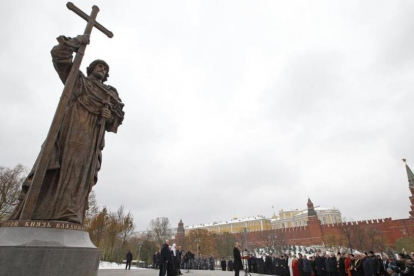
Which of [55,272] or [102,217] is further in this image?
[102,217]

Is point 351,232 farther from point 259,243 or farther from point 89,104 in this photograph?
point 89,104

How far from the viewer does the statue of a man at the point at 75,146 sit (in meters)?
3.51

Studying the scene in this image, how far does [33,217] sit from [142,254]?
48.0 metres

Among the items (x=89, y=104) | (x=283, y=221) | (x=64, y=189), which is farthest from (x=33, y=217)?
(x=283, y=221)

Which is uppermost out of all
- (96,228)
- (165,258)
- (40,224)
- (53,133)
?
(96,228)

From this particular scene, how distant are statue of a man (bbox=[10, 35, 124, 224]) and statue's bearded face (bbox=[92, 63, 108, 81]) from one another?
5 centimetres

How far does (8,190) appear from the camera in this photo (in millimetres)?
29906

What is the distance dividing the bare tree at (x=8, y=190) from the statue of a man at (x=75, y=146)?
31.4 meters

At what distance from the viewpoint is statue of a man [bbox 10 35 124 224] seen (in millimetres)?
3512

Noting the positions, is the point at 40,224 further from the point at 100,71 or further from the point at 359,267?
the point at 359,267

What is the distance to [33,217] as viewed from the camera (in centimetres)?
331

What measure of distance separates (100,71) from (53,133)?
1.98 m

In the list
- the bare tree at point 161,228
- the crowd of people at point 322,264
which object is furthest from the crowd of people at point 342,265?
the bare tree at point 161,228

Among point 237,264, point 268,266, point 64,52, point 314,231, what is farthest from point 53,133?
point 314,231
